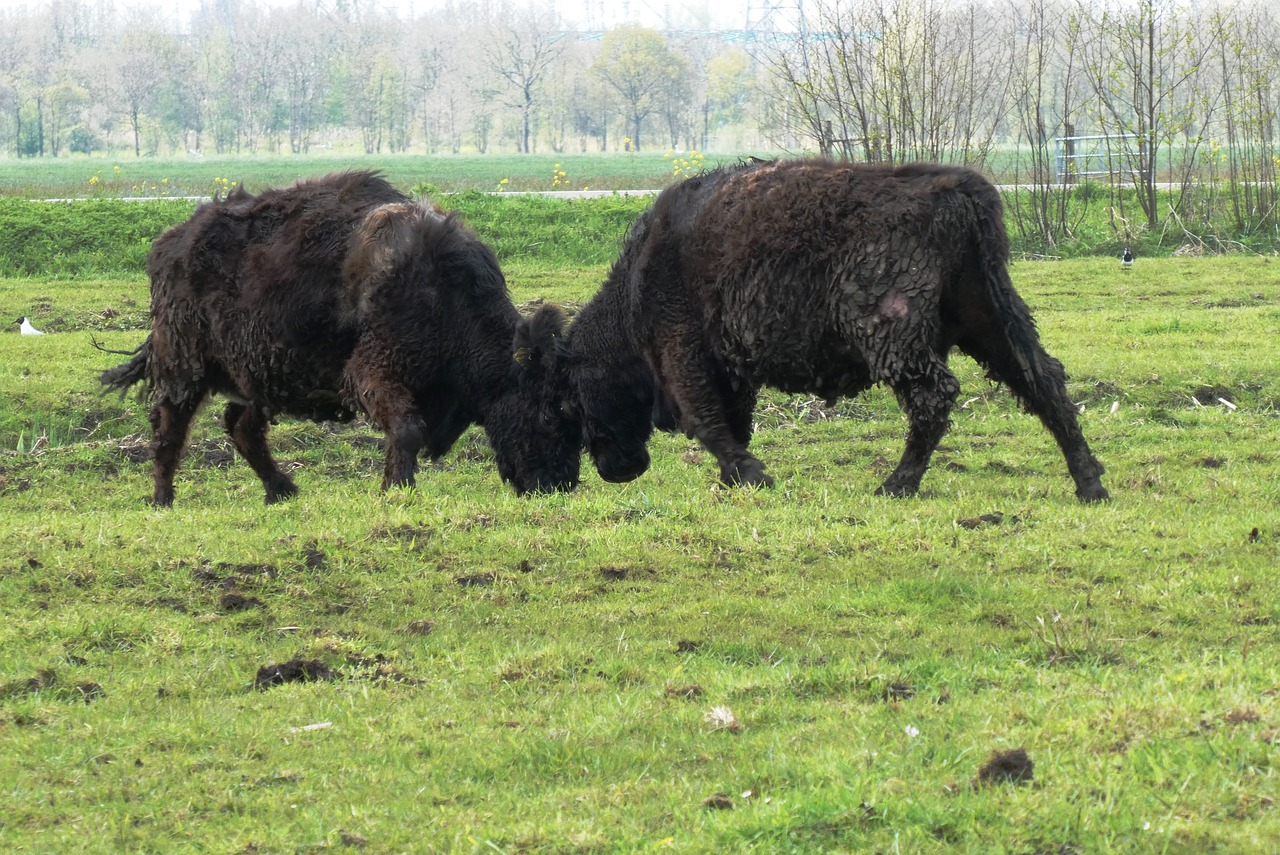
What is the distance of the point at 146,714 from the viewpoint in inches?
219

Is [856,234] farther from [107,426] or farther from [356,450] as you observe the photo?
[107,426]

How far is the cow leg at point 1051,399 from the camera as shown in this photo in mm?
8570

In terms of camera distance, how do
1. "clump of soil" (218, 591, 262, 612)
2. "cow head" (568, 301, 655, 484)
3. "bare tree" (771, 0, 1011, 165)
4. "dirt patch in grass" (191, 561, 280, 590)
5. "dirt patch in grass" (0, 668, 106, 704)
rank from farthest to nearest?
"bare tree" (771, 0, 1011, 165), "cow head" (568, 301, 655, 484), "dirt patch in grass" (191, 561, 280, 590), "clump of soil" (218, 591, 262, 612), "dirt patch in grass" (0, 668, 106, 704)

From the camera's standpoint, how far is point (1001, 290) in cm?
857

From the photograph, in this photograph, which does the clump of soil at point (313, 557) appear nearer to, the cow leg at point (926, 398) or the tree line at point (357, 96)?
the cow leg at point (926, 398)

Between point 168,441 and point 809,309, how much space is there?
4.90m

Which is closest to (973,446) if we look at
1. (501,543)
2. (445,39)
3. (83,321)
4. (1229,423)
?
(1229,423)

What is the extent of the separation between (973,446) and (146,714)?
7.39m

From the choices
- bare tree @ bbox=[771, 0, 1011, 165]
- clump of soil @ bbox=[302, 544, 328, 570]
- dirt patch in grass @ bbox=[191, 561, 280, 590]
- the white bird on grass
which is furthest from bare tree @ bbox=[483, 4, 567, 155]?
dirt patch in grass @ bbox=[191, 561, 280, 590]

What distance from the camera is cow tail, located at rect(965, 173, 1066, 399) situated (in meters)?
8.53

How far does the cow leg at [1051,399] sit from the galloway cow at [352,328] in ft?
10.5

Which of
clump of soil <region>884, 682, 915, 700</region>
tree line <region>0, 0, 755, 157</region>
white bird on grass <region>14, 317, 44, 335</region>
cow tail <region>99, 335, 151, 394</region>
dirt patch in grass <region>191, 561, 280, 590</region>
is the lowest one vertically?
clump of soil <region>884, 682, 915, 700</region>

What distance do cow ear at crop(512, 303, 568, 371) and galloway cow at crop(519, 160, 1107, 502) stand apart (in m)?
0.16

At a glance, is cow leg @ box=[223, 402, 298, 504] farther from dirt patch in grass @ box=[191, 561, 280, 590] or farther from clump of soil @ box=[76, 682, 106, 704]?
clump of soil @ box=[76, 682, 106, 704]
